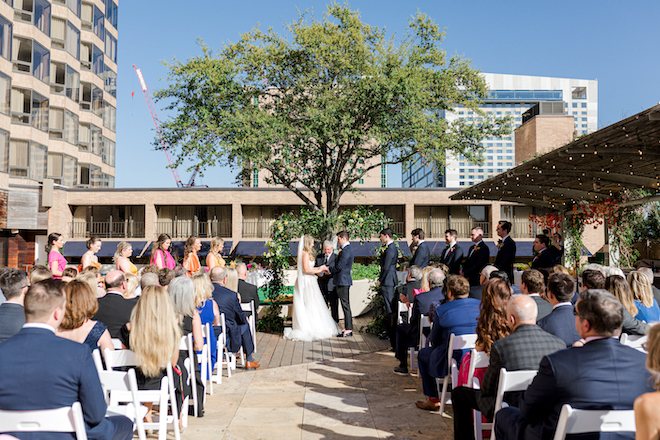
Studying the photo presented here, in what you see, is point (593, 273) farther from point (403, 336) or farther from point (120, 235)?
point (120, 235)

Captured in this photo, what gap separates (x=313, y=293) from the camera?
956 cm

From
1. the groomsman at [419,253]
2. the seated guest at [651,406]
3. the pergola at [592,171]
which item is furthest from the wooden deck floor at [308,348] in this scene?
the seated guest at [651,406]

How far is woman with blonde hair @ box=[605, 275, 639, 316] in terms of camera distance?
4645 millimetres

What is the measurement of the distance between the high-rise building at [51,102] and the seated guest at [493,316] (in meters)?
29.0

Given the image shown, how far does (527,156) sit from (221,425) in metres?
48.3

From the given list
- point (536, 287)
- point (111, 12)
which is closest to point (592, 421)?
point (536, 287)

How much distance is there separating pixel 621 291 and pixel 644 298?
0.75 m

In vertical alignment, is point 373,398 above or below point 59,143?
below

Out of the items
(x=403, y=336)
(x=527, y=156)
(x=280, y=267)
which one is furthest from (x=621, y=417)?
(x=527, y=156)

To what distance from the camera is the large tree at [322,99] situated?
627 inches

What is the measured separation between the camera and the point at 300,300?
9.57 m

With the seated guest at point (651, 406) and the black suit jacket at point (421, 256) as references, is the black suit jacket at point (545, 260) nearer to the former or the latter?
the black suit jacket at point (421, 256)

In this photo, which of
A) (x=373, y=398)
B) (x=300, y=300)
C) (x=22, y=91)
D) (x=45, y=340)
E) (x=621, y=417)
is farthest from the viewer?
(x=22, y=91)

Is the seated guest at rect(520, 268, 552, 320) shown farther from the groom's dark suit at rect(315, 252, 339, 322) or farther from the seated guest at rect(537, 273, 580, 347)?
the groom's dark suit at rect(315, 252, 339, 322)
